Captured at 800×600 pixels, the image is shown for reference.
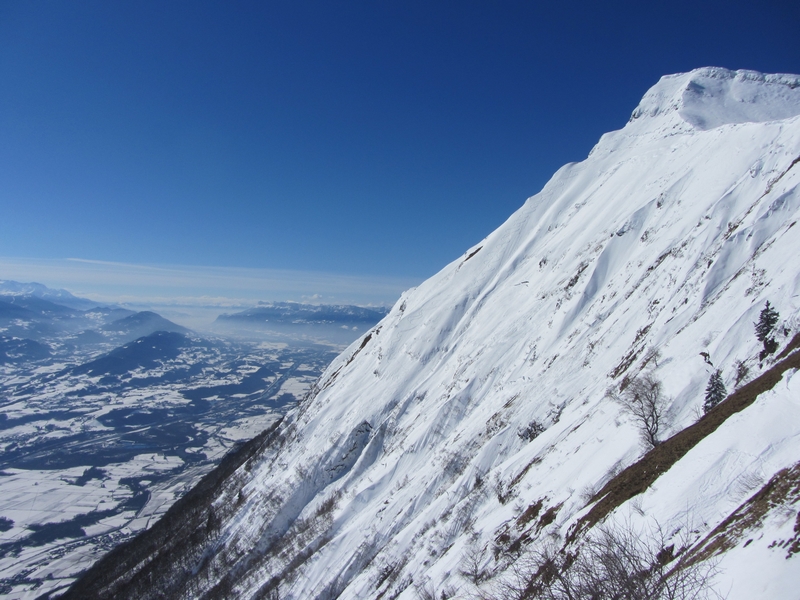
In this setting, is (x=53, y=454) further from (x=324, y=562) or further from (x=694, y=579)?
(x=694, y=579)

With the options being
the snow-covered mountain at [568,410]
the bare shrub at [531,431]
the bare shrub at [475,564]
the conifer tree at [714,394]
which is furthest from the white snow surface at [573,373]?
the conifer tree at [714,394]

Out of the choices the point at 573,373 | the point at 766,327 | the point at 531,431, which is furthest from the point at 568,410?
the point at 766,327

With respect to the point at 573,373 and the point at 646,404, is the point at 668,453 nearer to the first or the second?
the point at 646,404

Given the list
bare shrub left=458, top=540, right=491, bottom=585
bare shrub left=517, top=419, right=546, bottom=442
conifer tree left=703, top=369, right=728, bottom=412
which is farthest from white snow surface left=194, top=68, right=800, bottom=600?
conifer tree left=703, top=369, right=728, bottom=412

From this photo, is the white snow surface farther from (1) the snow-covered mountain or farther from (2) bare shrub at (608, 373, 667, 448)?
(2) bare shrub at (608, 373, 667, 448)

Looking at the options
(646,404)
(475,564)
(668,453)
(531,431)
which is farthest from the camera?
(531,431)

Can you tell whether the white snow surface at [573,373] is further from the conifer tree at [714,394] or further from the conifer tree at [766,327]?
the conifer tree at [714,394]
